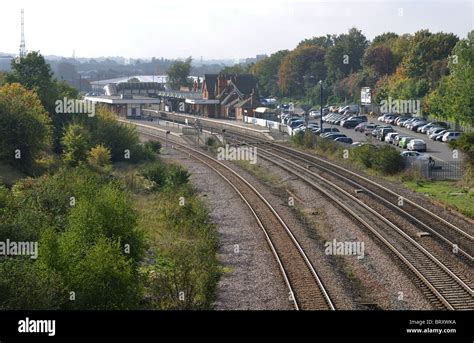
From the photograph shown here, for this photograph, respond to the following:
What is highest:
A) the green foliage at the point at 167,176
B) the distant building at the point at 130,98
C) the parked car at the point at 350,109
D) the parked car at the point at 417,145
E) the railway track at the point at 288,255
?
the distant building at the point at 130,98

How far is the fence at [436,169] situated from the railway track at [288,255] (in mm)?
7211

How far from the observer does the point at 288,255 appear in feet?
50.2

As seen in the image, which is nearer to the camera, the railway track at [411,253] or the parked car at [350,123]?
the railway track at [411,253]

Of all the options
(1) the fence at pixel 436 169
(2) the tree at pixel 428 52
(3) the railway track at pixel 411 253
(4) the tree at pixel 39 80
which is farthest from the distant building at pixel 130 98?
(3) the railway track at pixel 411 253

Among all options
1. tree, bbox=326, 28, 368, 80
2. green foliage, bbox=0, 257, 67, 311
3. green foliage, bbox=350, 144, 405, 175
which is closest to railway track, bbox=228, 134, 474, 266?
green foliage, bbox=350, 144, 405, 175

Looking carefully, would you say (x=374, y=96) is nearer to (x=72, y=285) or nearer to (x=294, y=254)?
(x=294, y=254)

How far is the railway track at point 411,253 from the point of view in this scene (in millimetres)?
12031

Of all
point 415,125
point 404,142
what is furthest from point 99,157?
point 415,125

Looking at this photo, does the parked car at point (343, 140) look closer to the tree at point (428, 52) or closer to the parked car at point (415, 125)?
the parked car at point (415, 125)

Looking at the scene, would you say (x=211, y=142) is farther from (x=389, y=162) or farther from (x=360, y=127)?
(x=389, y=162)

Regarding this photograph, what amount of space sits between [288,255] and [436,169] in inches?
600

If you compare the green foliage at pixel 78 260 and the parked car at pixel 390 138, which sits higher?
the parked car at pixel 390 138
